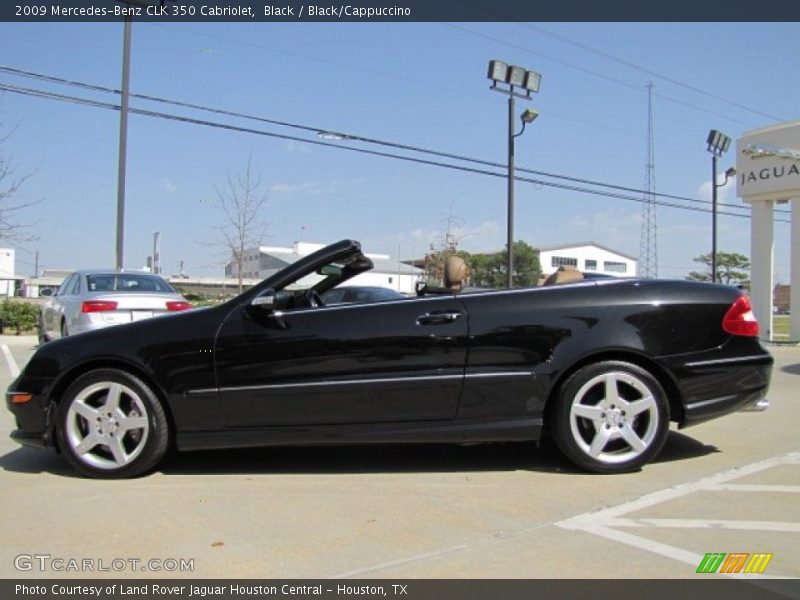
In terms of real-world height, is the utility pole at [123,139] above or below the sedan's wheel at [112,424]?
above

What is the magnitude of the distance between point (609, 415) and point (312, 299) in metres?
2.09

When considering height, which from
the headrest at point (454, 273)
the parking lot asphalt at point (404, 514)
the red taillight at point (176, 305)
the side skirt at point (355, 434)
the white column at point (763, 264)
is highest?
the white column at point (763, 264)

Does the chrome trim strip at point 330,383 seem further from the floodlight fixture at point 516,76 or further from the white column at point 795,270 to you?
the white column at point 795,270

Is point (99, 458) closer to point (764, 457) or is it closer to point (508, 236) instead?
point (764, 457)

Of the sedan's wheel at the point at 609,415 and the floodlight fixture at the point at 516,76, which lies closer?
the sedan's wheel at the point at 609,415

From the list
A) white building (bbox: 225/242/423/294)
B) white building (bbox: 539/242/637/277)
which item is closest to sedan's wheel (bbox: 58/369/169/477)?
white building (bbox: 225/242/423/294)

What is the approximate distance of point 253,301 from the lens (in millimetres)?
4453

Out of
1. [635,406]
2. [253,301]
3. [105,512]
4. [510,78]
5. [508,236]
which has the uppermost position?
[510,78]

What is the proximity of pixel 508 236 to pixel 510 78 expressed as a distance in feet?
15.4

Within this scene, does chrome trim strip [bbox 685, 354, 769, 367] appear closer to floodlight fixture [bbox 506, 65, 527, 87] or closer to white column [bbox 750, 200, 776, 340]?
floodlight fixture [bbox 506, 65, 527, 87]

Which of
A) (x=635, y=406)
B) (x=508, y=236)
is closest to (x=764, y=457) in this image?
(x=635, y=406)

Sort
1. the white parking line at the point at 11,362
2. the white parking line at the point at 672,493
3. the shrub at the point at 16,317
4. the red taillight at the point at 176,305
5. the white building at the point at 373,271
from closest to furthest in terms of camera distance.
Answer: the white parking line at the point at 672,493, the red taillight at the point at 176,305, the white parking line at the point at 11,362, the shrub at the point at 16,317, the white building at the point at 373,271

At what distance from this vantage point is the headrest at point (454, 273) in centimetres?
505

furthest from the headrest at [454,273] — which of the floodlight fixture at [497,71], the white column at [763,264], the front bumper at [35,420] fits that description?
the white column at [763,264]
